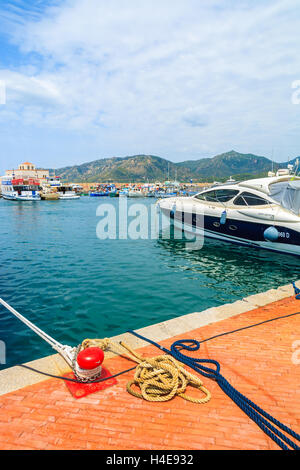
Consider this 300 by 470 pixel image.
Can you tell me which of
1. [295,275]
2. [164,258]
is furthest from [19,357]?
[295,275]

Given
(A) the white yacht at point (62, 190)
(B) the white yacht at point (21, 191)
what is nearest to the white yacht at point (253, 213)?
(B) the white yacht at point (21, 191)

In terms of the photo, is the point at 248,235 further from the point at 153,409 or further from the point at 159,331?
the point at 153,409

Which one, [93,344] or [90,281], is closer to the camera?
[93,344]

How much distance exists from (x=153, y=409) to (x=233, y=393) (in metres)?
1.12

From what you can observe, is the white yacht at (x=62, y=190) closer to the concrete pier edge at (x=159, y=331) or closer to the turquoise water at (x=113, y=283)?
the turquoise water at (x=113, y=283)

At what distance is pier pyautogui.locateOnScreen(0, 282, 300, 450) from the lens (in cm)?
293

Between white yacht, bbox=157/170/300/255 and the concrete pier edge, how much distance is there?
199 inches

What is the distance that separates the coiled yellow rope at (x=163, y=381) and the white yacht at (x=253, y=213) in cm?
1055

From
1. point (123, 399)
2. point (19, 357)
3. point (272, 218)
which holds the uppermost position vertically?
point (272, 218)

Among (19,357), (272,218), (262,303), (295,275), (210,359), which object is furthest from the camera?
(272,218)

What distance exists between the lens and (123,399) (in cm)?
361

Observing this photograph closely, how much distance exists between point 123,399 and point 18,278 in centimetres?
822

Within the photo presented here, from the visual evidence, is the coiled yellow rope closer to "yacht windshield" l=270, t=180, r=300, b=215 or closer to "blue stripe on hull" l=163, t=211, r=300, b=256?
"blue stripe on hull" l=163, t=211, r=300, b=256
